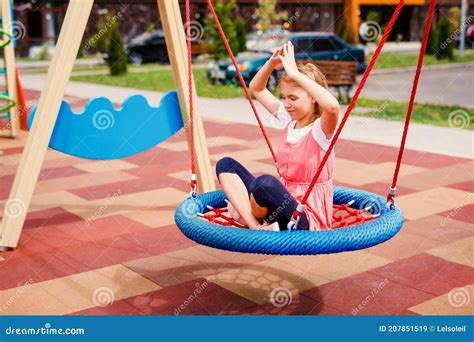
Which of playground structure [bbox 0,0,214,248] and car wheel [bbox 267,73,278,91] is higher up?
playground structure [bbox 0,0,214,248]

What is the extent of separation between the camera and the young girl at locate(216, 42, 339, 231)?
2.79 m

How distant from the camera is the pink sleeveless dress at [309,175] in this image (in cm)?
295

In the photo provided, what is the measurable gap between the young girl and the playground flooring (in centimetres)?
50

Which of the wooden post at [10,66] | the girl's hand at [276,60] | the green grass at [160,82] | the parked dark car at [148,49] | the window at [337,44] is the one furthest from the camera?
the parked dark car at [148,49]

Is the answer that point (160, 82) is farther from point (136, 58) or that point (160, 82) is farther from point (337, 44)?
point (136, 58)

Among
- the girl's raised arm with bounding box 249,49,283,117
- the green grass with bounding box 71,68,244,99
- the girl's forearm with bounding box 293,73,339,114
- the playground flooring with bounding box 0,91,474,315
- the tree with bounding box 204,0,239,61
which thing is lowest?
the green grass with bounding box 71,68,244,99

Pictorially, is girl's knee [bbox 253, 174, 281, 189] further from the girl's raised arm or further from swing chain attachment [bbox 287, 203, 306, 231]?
the girl's raised arm

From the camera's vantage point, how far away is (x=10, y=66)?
761 cm

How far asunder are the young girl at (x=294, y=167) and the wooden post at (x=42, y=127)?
1435 mm

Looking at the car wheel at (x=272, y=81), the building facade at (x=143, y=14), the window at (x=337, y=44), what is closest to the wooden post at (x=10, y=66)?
the car wheel at (x=272, y=81)

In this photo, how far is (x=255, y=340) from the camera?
9.03ft

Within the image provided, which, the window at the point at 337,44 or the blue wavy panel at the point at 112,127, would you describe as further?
the window at the point at 337,44

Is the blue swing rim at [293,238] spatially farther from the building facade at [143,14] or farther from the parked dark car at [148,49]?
the parked dark car at [148,49]

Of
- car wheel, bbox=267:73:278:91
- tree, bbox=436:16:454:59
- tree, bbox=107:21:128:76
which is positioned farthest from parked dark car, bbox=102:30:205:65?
car wheel, bbox=267:73:278:91
